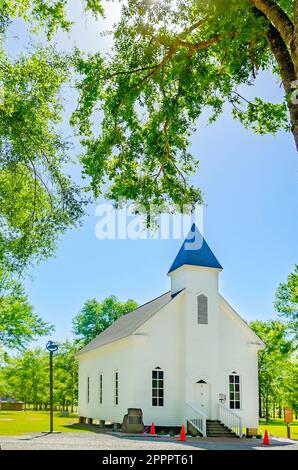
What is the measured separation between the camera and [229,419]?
1090 inches

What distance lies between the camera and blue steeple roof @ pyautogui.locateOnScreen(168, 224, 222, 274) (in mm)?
29516

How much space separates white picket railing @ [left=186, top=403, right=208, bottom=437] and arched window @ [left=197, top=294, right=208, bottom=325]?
4253 millimetres

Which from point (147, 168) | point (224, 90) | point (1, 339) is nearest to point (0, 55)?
point (147, 168)

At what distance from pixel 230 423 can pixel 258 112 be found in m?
18.2

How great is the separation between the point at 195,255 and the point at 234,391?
7.40 meters

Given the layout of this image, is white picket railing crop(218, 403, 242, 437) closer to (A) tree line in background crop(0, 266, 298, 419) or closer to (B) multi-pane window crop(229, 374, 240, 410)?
(B) multi-pane window crop(229, 374, 240, 410)

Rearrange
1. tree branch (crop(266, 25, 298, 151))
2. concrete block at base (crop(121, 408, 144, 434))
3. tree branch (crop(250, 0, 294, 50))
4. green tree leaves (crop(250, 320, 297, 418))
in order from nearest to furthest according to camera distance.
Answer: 1. tree branch (crop(266, 25, 298, 151))
2. tree branch (crop(250, 0, 294, 50))
3. concrete block at base (crop(121, 408, 144, 434))
4. green tree leaves (crop(250, 320, 297, 418))

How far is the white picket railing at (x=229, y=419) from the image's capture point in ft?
90.1

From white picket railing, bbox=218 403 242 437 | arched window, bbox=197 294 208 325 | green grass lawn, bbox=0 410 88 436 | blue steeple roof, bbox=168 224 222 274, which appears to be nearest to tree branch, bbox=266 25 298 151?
green grass lawn, bbox=0 410 88 436

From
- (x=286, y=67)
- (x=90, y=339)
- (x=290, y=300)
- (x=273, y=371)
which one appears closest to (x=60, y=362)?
(x=90, y=339)

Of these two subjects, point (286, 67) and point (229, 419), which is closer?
point (286, 67)

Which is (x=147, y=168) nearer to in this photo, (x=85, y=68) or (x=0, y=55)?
(x=85, y=68)

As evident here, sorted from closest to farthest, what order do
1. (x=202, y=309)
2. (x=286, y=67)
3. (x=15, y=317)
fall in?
1. (x=286, y=67)
2. (x=202, y=309)
3. (x=15, y=317)

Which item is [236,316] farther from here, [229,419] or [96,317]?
[96,317]
